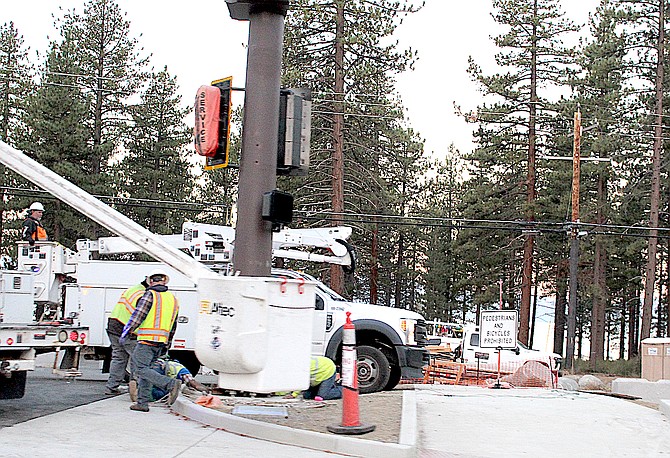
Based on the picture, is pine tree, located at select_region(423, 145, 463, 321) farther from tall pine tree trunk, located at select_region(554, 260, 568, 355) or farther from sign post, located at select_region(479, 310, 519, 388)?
sign post, located at select_region(479, 310, 519, 388)

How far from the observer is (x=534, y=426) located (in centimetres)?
1076

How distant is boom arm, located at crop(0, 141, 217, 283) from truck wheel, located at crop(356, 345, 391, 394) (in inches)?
187

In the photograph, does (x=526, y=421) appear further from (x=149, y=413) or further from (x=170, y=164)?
(x=170, y=164)

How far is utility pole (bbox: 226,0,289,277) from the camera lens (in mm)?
10055

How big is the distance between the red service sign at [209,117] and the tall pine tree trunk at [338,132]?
2040 cm

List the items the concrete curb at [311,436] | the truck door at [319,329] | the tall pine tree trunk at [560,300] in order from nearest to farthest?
the concrete curb at [311,436]
the truck door at [319,329]
the tall pine tree trunk at [560,300]

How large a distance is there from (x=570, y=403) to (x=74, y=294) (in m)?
8.56

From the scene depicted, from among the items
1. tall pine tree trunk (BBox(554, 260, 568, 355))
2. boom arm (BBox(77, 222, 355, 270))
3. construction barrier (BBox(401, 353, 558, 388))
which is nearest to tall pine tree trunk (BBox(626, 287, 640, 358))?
tall pine tree trunk (BBox(554, 260, 568, 355))

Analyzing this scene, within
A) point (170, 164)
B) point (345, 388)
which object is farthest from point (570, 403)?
point (170, 164)

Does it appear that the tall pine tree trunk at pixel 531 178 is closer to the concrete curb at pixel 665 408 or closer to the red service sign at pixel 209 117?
the concrete curb at pixel 665 408

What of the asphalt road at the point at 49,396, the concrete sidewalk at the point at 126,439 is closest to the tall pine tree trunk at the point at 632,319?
the asphalt road at the point at 49,396

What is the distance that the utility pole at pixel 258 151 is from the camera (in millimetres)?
10055

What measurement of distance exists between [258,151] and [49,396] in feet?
17.7

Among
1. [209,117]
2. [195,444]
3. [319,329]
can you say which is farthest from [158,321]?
[319,329]
